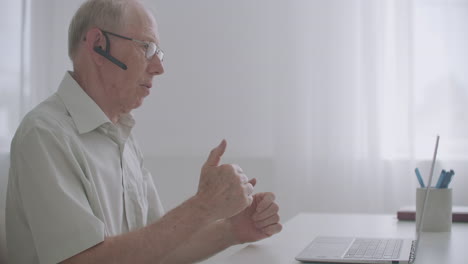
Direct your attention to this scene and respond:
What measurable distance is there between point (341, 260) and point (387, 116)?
203cm

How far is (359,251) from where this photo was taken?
1.17 meters

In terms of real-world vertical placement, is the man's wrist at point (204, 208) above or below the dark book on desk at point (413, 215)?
above

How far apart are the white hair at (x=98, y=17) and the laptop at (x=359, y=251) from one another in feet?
2.52

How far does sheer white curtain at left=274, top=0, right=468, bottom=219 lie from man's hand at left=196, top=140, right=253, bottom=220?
76.8 inches

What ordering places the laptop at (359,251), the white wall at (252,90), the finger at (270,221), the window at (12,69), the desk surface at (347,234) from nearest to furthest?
the laptop at (359,251), the desk surface at (347,234), the window at (12,69), the finger at (270,221), the white wall at (252,90)

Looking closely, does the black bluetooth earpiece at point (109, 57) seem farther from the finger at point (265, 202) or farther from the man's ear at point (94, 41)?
the finger at point (265, 202)

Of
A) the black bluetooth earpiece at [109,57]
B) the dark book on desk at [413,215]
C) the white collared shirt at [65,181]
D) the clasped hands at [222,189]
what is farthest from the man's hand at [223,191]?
the dark book on desk at [413,215]

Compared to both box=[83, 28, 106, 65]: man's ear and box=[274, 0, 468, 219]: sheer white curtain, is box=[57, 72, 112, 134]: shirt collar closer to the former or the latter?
box=[83, 28, 106, 65]: man's ear

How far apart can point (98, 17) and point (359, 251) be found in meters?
0.88

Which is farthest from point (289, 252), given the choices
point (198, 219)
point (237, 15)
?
point (237, 15)

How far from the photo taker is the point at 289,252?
4.07ft

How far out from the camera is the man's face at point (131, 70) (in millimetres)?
1453

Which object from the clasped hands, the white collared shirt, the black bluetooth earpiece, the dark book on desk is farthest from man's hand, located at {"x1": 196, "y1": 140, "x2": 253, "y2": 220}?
the dark book on desk

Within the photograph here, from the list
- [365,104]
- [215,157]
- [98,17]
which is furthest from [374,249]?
[365,104]
